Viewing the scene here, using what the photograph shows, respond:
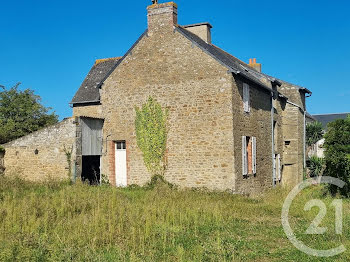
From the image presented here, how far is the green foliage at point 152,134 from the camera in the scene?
1719 centimetres

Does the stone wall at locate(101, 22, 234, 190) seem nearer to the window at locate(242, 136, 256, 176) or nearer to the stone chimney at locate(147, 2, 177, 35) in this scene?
the stone chimney at locate(147, 2, 177, 35)

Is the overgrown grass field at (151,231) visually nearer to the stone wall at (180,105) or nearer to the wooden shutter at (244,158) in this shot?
the stone wall at (180,105)

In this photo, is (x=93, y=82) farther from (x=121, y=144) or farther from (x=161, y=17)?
(x=161, y=17)

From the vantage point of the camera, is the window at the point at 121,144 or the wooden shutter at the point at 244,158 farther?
the window at the point at 121,144

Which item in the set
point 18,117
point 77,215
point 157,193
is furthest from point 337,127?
point 18,117

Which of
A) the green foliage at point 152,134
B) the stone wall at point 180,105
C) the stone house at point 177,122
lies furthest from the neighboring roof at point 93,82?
the green foliage at point 152,134

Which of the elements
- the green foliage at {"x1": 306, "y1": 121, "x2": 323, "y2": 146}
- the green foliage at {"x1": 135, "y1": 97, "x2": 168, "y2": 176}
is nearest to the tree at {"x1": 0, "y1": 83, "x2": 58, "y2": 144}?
the green foliage at {"x1": 135, "y1": 97, "x2": 168, "y2": 176}

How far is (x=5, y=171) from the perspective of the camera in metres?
19.0

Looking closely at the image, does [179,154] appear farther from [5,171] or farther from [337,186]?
[5,171]

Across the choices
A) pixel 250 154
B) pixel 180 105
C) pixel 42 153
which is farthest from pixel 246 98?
pixel 42 153

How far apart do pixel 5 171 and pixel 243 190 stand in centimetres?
1130

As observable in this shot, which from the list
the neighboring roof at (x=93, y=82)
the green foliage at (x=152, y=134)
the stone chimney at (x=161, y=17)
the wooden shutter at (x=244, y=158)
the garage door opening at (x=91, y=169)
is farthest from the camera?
the neighboring roof at (x=93, y=82)

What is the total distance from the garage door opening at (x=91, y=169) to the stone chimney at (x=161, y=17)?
21.9ft

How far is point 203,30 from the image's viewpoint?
67.8ft
